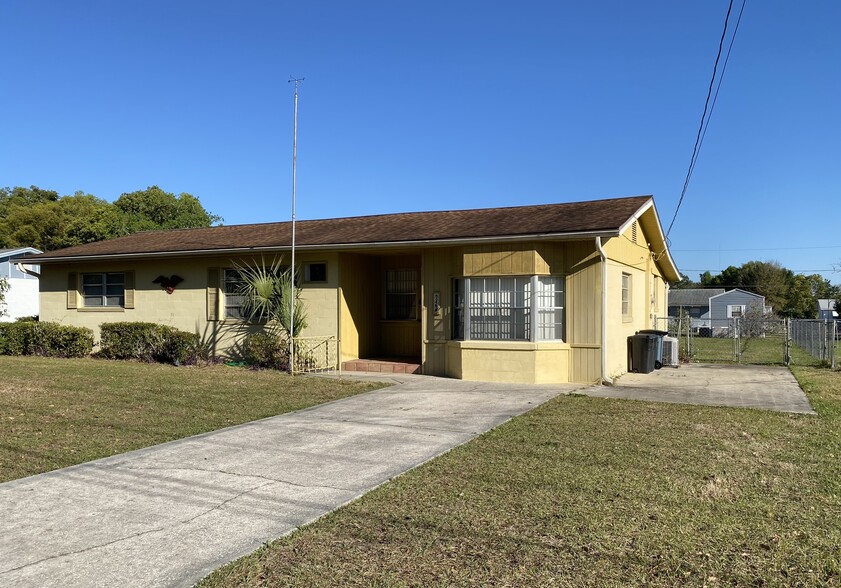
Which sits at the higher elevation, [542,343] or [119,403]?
[542,343]

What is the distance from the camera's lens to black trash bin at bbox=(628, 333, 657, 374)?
14719mm

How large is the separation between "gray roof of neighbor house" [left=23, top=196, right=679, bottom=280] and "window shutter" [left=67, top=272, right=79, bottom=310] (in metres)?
0.67

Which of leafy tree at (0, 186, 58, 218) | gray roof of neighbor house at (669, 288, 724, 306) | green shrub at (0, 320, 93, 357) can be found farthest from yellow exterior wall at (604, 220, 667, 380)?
leafy tree at (0, 186, 58, 218)

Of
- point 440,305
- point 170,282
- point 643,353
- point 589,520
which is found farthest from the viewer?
point 170,282

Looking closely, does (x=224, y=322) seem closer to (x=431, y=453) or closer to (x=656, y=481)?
(x=431, y=453)

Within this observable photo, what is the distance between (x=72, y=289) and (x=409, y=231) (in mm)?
10723

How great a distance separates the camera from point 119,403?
952 centimetres

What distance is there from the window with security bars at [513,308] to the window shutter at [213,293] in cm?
700

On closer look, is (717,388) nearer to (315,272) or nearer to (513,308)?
(513,308)

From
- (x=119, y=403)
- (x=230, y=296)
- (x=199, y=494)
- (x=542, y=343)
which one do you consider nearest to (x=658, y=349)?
(x=542, y=343)

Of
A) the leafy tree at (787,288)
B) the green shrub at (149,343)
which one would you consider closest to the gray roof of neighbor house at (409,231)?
the green shrub at (149,343)

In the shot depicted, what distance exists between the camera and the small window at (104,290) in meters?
17.8

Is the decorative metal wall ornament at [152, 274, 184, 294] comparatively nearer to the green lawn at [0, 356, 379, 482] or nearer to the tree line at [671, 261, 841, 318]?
the green lawn at [0, 356, 379, 482]

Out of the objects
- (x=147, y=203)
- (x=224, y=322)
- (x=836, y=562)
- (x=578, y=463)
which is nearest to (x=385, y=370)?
(x=224, y=322)
